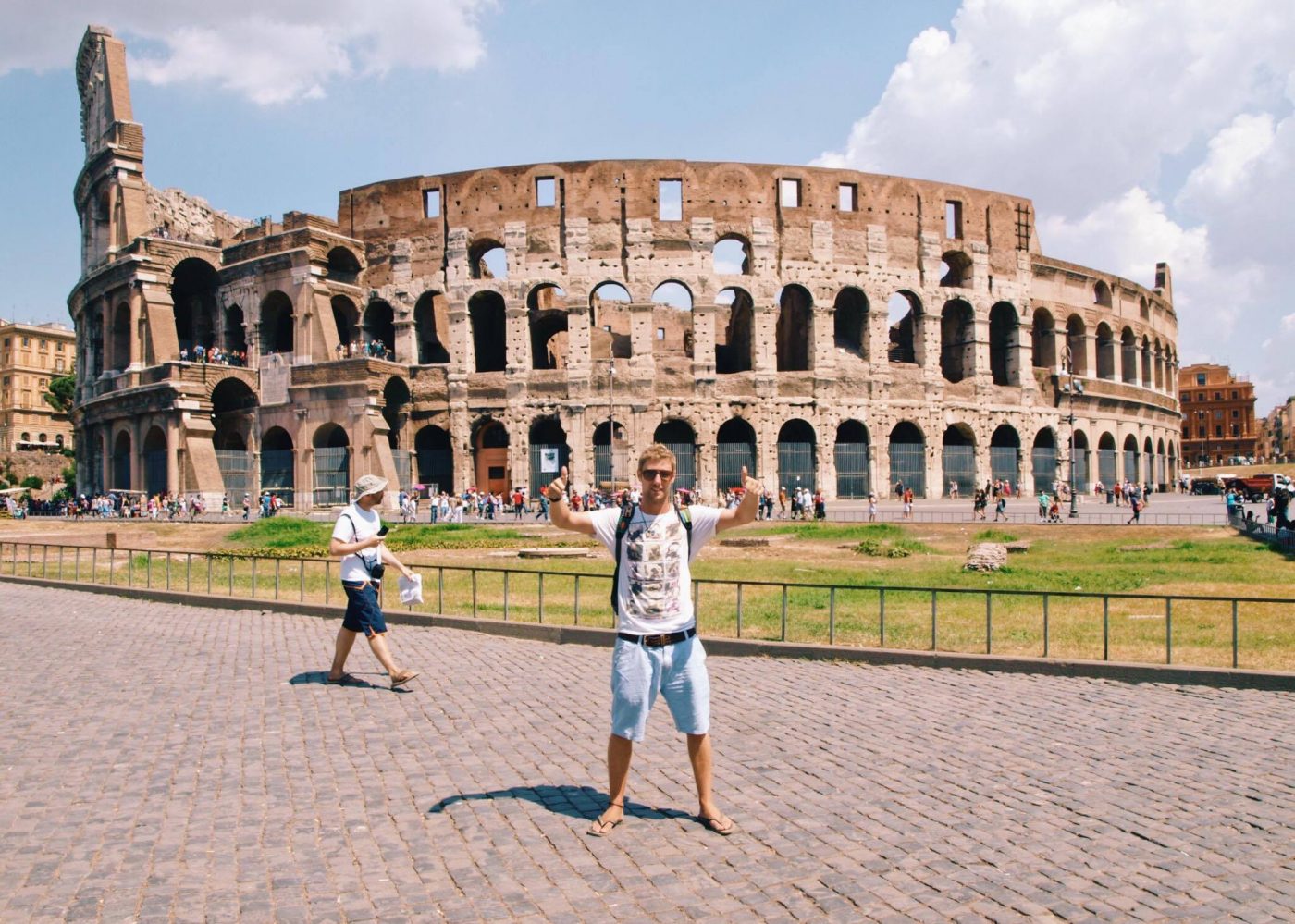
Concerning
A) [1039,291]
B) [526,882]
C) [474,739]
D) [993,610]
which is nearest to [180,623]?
[474,739]

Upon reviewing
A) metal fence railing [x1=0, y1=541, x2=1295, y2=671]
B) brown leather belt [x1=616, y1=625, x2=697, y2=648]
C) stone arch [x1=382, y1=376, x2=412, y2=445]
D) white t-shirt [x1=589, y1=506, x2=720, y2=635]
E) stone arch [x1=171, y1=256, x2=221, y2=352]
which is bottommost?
metal fence railing [x1=0, y1=541, x2=1295, y2=671]

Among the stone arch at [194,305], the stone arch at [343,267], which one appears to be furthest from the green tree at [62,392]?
the stone arch at [343,267]

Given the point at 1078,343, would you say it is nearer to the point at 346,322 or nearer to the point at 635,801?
the point at 346,322

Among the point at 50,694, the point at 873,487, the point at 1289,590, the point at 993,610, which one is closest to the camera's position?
the point at 50,694

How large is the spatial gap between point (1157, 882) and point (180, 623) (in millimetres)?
10937

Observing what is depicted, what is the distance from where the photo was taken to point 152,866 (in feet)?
13.2

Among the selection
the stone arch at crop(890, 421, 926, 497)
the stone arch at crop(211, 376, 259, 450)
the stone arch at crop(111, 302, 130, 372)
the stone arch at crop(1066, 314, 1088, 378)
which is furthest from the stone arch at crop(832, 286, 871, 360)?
the stone arch at crop(111, 302, 130, 372)

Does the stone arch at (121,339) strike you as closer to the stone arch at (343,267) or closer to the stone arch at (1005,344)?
the stone arch at (343,267)

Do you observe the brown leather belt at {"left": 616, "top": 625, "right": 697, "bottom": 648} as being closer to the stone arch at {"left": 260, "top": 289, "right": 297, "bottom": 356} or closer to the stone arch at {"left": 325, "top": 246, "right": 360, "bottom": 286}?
the stone arch at {"left": 260, "top": 289, "right": 297, "bottom": 356}

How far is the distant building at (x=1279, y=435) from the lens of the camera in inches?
4668

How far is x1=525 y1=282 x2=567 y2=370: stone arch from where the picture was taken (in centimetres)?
4028

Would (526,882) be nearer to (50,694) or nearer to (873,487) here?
(50,694)

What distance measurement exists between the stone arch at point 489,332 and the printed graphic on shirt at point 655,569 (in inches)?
1383

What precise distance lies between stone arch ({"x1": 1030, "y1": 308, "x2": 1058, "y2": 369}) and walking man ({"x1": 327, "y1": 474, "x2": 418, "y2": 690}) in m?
40.3
